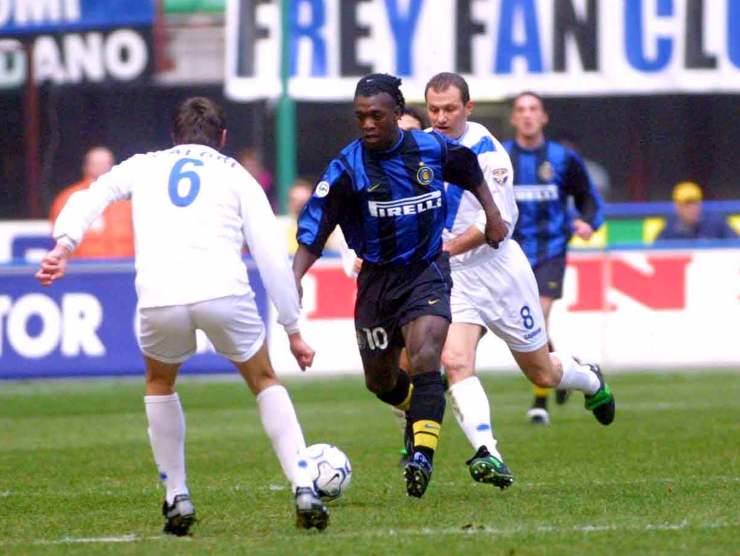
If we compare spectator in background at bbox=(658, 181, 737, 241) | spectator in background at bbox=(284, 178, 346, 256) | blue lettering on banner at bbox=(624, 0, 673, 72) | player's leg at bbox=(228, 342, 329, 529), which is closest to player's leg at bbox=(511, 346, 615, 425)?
player's leg at bbox=(228, 342, 329, 529)

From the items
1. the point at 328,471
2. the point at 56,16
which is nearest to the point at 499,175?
the point at 328,471

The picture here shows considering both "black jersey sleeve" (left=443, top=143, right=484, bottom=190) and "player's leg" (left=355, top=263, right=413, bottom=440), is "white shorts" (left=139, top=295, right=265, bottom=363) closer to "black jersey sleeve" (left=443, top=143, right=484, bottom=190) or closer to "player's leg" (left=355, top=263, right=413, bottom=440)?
"player's leg" (left=355, top=263, right=413, bottom=440)

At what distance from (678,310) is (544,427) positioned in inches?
216

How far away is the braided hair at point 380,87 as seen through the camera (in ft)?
29.5

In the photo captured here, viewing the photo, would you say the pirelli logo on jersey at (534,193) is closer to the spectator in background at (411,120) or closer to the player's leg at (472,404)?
the spectator in background at (411,120)

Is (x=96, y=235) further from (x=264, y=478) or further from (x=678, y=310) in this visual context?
(x=264, y=478)

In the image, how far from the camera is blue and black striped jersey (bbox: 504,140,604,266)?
1382cm

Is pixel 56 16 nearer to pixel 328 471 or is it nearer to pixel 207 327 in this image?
pixel 328 471

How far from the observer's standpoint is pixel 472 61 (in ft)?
81.0

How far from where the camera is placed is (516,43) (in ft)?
80.8

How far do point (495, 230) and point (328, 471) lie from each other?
1.58 meters

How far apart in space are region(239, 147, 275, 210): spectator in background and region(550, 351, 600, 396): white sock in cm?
1156

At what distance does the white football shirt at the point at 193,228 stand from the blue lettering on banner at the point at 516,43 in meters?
17.0

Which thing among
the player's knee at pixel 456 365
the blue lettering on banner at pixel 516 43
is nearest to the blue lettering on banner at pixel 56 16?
the blue lettering on banner at pixel 516 43
